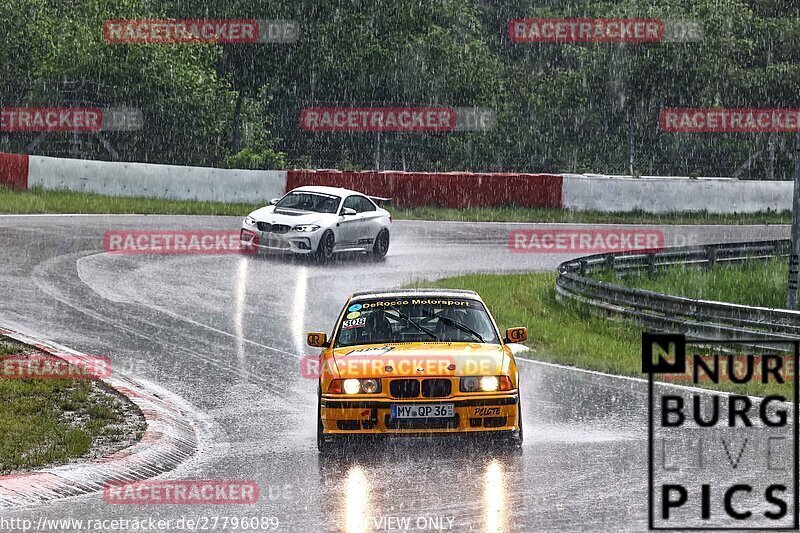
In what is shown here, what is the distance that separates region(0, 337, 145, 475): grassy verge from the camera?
10102 mm

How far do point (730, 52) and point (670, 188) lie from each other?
43.0 ft

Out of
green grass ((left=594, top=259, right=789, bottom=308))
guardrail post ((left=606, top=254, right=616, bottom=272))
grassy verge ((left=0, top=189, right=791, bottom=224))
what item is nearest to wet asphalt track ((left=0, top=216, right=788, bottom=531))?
guardrail post ((left=606, top=254, right=616, bottom=272))

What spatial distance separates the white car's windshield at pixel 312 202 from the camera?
24.0m

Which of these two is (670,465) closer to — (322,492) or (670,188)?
(322,492)

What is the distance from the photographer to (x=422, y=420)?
9.98 metres

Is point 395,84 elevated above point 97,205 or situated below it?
above

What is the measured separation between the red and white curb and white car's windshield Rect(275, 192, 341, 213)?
36.7ft

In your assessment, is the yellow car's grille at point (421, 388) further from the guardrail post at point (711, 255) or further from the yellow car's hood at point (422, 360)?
the guardrail post at point (711, 255)

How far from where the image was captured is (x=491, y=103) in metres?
45.3

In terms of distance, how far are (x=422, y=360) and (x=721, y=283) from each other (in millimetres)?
14684

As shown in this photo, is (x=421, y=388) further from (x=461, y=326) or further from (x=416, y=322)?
(x=416, y=322)

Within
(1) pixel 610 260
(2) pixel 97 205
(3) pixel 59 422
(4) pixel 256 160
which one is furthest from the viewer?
(4) pixel 256 160

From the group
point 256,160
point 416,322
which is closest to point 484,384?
point 416,322

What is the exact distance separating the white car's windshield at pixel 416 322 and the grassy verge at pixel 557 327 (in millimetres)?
3838
